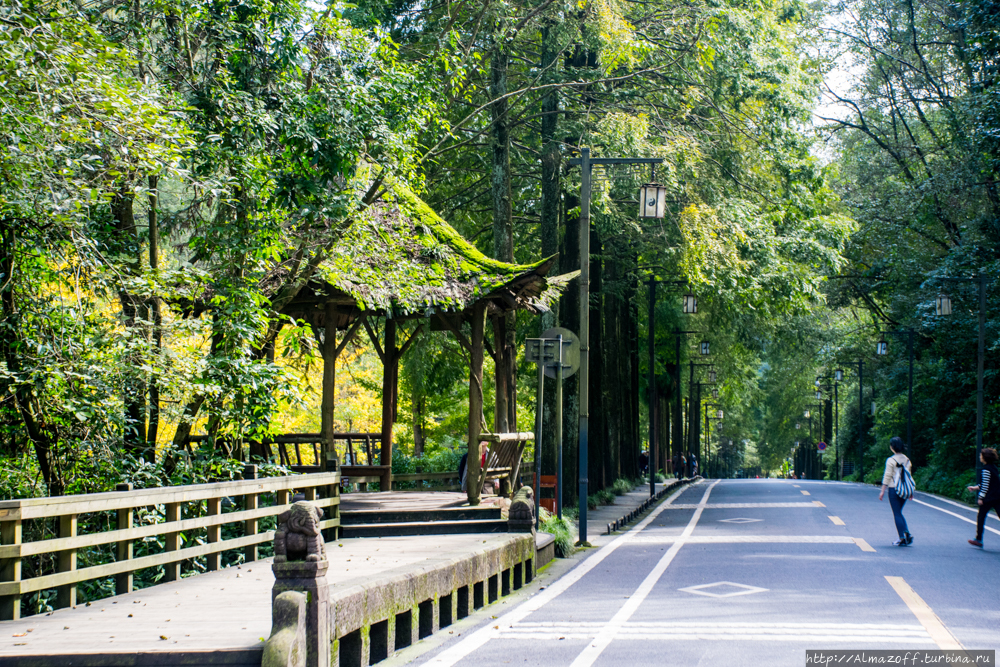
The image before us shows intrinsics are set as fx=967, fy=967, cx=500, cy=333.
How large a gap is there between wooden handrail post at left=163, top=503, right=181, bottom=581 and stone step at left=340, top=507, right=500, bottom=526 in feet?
13.8

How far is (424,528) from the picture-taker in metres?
13.8

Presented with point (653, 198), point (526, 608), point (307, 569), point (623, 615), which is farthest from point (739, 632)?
point (653, 198)

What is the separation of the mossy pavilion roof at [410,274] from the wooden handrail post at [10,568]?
5794 mm

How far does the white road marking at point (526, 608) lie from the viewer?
7770 millimetres

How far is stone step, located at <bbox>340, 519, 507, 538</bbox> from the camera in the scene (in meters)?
13.7

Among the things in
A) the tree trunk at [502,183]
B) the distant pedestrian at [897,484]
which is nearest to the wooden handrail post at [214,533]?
the tree trunk at [502,183]

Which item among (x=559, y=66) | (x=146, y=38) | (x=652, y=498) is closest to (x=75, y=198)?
(x=146, y=38)

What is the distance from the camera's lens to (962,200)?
3262 centimetres

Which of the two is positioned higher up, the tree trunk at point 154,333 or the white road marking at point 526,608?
the tree trunk at point 154,333

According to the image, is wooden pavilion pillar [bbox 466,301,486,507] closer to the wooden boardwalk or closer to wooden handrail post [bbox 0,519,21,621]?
the wooden boardwalk

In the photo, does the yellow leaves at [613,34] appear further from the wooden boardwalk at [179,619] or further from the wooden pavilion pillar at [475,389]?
the wooden boardwalk at [179,619]

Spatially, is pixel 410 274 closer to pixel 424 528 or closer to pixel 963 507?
pixel 424 528

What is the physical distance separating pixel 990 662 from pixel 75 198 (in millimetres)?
A: 9001

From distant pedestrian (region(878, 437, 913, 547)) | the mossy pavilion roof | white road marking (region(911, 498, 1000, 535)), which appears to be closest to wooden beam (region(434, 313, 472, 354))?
the mossy pavilion roof
